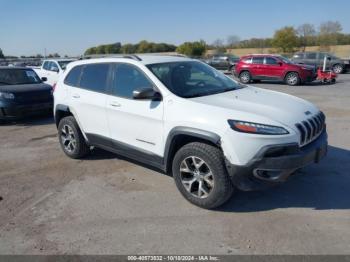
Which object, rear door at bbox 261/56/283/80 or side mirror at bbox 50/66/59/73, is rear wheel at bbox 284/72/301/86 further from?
side mirror at bbox 50/66/59/73

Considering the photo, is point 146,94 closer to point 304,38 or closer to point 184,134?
point 184,134

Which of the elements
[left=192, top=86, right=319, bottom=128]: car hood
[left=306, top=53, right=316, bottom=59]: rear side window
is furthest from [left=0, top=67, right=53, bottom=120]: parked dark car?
[left=306, top=53, right=316, bottom=59]: rear side window

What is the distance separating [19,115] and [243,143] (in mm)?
7282

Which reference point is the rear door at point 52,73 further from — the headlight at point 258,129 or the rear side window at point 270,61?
the headlight at point 258,129

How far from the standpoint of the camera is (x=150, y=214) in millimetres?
3861

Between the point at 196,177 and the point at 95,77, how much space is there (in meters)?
2.41

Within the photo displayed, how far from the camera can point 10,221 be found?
3811mm

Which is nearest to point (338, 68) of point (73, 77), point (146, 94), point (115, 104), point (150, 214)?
point (73, 77)

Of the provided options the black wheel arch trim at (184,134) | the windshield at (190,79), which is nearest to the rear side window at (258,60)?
the windshield at (190,79)

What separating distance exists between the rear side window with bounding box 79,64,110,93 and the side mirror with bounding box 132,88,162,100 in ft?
3.40

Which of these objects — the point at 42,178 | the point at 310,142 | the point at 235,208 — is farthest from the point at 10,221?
the point at 310,142

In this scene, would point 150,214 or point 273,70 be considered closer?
point 150,214

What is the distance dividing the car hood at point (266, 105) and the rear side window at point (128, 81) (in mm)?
839

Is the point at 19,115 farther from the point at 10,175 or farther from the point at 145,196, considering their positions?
the point at 145,196
